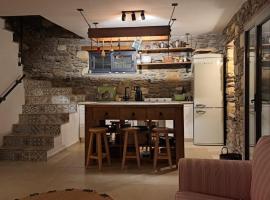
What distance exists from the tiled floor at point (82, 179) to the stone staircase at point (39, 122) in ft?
0.81

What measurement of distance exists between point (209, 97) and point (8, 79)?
4150 mm

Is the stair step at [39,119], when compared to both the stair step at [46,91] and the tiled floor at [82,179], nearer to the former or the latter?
the stair step at [46,91]

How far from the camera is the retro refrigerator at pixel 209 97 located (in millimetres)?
→ 6906

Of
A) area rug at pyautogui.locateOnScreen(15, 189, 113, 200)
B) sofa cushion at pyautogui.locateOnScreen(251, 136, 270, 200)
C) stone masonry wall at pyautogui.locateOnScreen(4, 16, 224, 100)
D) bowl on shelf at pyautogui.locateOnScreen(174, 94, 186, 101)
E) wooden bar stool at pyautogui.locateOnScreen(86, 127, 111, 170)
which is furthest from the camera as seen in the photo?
stone masonry wall at pyautogui.locateOnScreen(4, 16, 224, 100)

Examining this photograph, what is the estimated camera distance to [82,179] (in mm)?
4398

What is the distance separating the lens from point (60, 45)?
8.24m

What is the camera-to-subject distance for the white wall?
239 inches

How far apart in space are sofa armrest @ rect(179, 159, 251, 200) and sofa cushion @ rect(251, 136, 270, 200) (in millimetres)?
203

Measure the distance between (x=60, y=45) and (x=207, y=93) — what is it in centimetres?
392

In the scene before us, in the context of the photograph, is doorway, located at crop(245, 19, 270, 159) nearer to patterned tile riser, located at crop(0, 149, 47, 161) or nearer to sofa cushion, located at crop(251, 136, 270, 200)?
sofa cushion, located at crop(251, 136, 270, 200)

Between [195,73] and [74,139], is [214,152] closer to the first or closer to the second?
[195,73]

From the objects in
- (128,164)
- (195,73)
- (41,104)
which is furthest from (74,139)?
(195,73)

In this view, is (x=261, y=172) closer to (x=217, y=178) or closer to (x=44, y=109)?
(x=217, y=178)

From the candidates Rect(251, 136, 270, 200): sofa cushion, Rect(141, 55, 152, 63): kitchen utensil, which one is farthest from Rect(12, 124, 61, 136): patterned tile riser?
Rect(251, 136, 270, 200): sofa cushion
